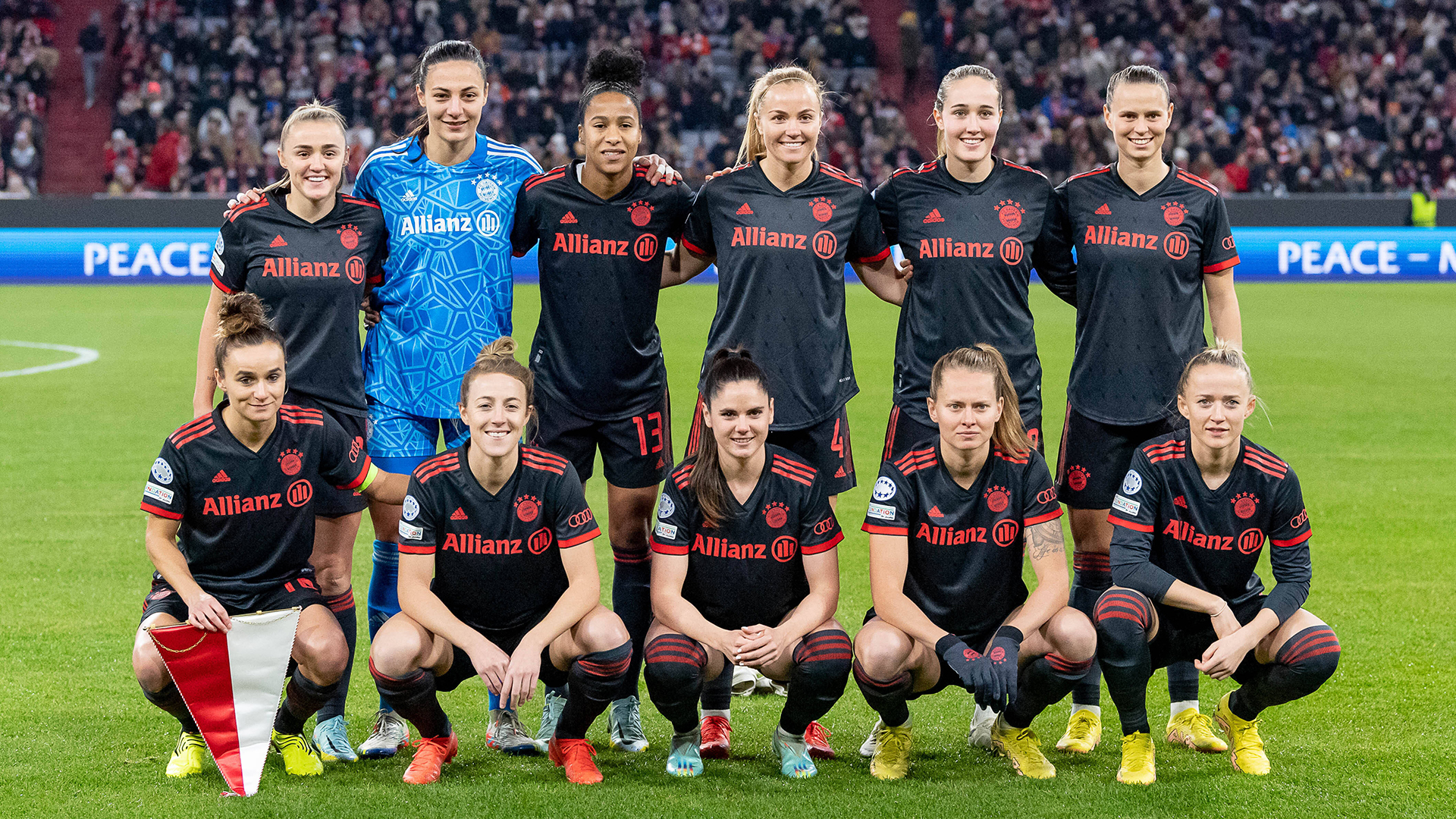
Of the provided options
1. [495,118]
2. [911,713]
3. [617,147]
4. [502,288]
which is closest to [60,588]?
[502,288]

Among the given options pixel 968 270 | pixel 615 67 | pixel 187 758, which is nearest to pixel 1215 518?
pixel 968 270

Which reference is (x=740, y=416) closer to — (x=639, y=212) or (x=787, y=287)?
(x=787, y=287)

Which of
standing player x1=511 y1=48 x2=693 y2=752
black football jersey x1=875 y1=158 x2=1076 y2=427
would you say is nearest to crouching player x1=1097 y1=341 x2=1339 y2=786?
black football jersey x1=875 y1=158 x2=1076 y2=427

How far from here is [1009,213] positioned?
4.54 m

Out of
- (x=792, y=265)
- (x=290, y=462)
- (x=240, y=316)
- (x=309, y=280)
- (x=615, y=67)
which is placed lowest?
(x=290, y=462)

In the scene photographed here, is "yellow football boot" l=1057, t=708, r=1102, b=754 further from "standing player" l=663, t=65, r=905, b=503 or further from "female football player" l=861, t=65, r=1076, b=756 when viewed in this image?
"standing player" l=663, t=65, r=905, b=503

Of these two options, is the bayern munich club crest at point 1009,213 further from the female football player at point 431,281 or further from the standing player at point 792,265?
the female football player at point 431,281

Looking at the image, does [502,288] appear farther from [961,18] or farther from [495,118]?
[961,18]

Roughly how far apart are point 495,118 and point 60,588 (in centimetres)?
1849

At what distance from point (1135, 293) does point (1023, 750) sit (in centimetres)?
152

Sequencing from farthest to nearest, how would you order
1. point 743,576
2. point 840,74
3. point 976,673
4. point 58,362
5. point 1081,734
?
point 840,74 < point 58,362 < point 1081,734 < point 743,576 < point 976,673

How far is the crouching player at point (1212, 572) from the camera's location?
3957mm

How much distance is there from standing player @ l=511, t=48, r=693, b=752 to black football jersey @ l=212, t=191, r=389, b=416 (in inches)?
23.3

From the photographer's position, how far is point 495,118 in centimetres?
2352
